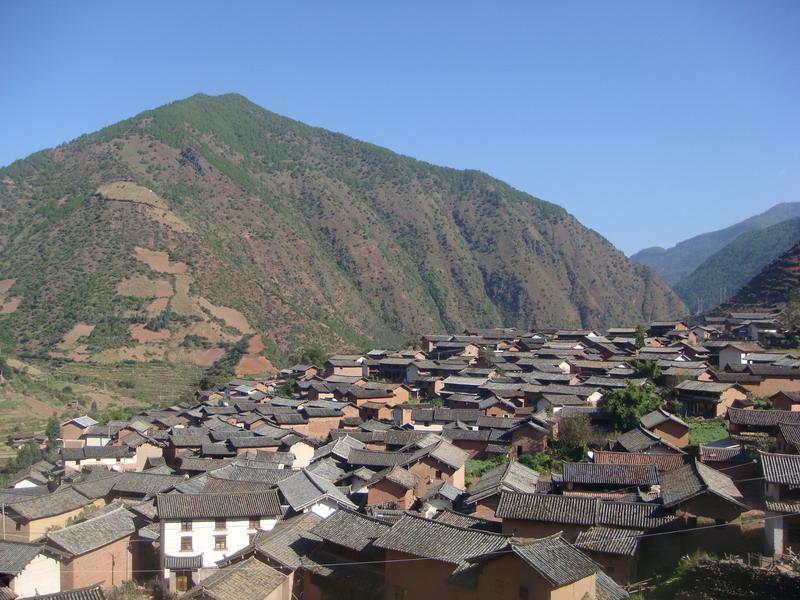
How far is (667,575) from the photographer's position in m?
16.9

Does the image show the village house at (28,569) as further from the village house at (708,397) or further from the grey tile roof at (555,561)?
the village house at (708,397)

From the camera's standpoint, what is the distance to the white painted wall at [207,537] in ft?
76.7

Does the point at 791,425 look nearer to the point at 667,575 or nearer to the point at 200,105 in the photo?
the point at 667,575

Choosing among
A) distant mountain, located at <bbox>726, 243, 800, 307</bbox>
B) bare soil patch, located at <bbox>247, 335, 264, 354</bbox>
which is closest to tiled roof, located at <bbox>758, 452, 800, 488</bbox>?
distant mountain, located at <bbox>726, 243, 800, 307</bbox>

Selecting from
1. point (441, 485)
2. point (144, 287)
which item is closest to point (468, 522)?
point (441, 485)

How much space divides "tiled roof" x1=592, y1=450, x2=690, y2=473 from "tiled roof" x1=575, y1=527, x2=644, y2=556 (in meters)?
6.97

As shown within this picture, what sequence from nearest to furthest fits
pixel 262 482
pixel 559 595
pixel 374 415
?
pixel 559 595 < pixel 262 482 < pixel 374 415

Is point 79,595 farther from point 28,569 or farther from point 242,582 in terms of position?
point 28,569

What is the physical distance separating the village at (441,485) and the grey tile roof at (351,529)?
0.21 feet

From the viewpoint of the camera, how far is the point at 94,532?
Answer: 79.9ft

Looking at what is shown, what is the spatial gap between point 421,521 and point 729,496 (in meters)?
7.75

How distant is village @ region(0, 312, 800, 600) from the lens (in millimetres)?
17500

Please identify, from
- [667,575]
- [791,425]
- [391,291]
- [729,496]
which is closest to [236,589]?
[667,575]

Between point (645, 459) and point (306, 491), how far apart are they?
458 inches
